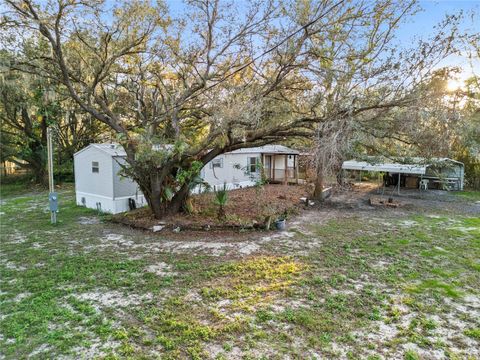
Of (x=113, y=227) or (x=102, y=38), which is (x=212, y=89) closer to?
(x=102, y=38)

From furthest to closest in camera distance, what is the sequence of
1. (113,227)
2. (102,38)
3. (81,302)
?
(113,227) < (102,38) < (81,302)

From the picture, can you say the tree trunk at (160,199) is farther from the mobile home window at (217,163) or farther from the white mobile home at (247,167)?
the mobile home window at (217,163)

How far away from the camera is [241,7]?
303 inches

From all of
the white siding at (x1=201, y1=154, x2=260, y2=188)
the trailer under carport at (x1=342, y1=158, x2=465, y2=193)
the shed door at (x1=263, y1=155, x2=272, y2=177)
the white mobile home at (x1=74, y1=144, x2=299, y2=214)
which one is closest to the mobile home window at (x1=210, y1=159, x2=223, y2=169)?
the white mobile home at (x1=74, y1=144, x2=299, y2=214)

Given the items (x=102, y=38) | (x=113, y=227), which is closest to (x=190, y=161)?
(x=113, y=227)

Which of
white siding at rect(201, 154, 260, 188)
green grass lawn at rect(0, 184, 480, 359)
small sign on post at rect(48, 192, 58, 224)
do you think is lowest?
green grass lawn at rect(0, 184, 480, 359)

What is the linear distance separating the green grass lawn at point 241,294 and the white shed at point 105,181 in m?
2.38

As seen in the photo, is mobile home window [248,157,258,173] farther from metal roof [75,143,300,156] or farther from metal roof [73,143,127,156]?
metal roof [73,143,127,156]

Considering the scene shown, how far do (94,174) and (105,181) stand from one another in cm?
86

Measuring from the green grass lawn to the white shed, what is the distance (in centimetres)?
238

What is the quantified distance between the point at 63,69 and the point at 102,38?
1304 mm

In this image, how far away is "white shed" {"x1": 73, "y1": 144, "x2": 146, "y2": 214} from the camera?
10.3 meters

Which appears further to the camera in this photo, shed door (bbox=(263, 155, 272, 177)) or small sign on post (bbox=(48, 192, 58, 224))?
shed door (bbox=(263, 155, 272, 177))

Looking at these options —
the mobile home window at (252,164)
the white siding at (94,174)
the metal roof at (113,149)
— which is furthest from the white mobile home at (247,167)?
the white siding at (94,174)
